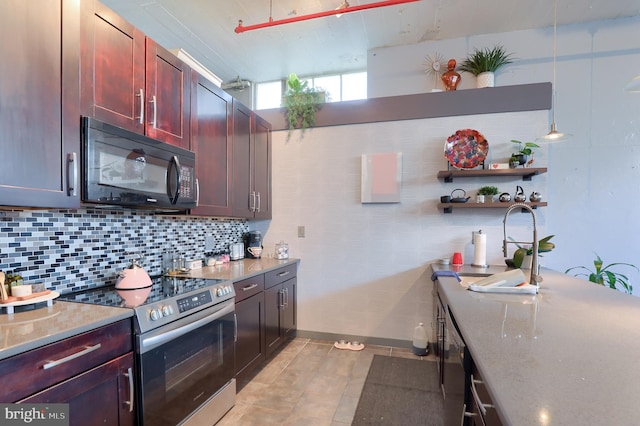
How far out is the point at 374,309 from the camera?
327 centimetres

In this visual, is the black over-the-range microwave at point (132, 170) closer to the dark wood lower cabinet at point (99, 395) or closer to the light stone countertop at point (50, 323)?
the light stone countertop at point (50, 323)

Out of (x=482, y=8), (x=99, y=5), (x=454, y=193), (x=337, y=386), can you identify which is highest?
(x=482, y=8)

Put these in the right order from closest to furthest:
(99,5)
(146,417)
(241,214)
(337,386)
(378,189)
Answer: (146,417) < (99,5) < (337,386) < (241,214) < (378,189)

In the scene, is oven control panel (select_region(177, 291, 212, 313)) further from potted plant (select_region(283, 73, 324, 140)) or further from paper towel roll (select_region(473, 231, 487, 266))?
paper towel roll (select_region(473, 231, 487, 266))

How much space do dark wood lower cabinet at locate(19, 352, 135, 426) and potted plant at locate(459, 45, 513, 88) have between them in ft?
12.1

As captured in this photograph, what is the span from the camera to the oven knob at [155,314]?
1535 mm

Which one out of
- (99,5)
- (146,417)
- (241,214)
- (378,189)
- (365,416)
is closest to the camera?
(146,417)

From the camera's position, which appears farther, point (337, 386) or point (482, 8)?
point (482, 8)

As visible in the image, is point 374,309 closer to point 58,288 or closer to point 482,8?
point 58,288

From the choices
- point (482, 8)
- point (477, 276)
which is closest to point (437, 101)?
point (482, 8)

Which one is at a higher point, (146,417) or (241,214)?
(241,214)

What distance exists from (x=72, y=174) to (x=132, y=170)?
32 centimetres

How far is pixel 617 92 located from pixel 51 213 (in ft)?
15.7

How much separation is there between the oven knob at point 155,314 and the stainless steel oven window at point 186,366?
0.07m
